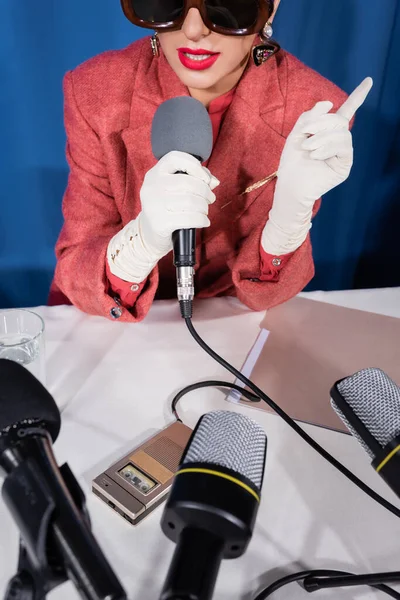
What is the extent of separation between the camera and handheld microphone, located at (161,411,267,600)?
0.30 m

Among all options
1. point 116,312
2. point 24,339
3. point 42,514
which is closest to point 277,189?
point 116,312

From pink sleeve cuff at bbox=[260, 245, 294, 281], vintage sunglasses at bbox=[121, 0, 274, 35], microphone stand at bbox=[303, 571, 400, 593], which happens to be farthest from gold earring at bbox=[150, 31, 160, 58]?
microphone stand at bbox=[303, 571, 400, 593]

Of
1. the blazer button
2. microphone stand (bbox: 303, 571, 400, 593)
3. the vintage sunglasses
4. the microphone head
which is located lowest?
the blazer button

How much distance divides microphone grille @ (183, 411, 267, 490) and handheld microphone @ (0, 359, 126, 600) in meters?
0.09

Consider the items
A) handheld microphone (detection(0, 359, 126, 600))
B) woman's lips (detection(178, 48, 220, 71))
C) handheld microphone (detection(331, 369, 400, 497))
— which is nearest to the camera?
handheld microphone (detection(0, 359, 126, 600))

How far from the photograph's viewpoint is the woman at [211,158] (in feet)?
2.53

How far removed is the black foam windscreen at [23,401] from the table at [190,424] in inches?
7.5

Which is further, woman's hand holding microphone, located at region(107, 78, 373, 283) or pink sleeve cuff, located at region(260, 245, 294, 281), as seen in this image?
pink sleeve cuff, located at region(260, 245, 294, 281)

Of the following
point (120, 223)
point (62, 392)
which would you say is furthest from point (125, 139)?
point (62, 392)

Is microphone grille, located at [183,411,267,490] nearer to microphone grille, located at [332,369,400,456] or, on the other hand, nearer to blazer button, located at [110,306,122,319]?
microphone grille, located at [332,369,400,456]

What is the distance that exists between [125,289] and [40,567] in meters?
0.60

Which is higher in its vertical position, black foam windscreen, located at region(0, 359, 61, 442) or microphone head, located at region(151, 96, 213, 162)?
microphone head, located at region(151, 96, 213, 162)

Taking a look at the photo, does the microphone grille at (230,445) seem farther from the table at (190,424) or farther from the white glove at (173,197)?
the white glove at (173,197)

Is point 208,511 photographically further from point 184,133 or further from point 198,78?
point 198,78
